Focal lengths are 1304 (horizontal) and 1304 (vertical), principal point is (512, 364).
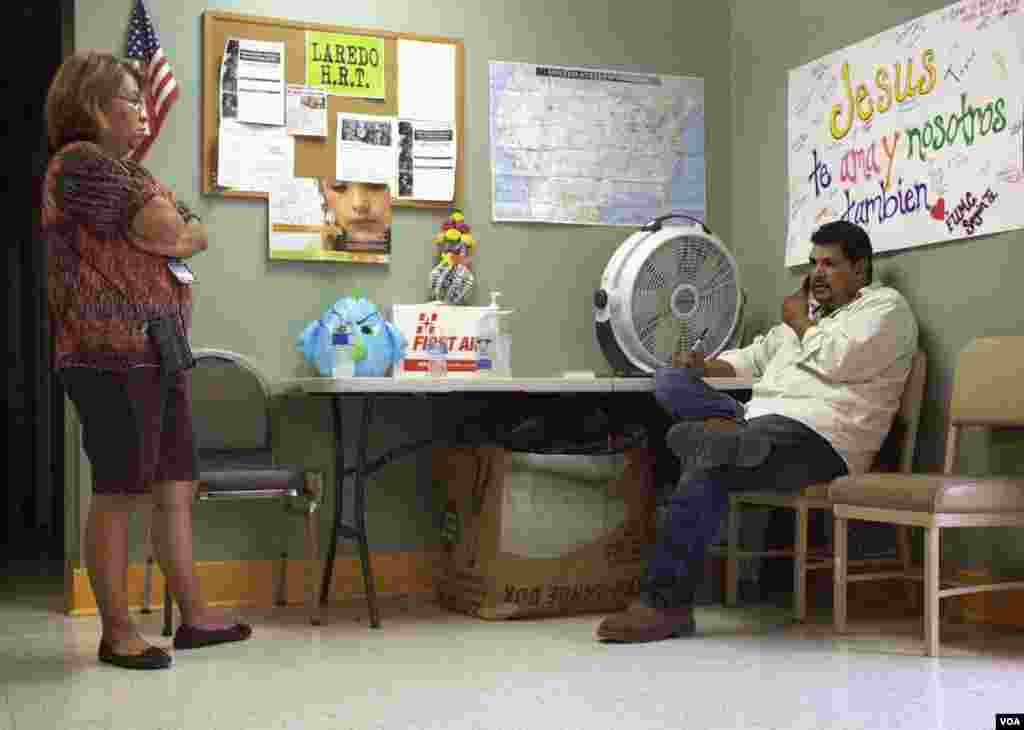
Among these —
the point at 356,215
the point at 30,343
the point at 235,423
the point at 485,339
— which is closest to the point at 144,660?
the point at 235,423

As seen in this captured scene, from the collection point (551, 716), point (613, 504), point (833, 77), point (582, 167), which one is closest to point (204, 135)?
point (582, 167)

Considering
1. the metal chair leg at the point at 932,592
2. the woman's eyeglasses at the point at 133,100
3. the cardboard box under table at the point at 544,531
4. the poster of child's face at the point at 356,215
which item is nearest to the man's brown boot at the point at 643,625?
the cardboard box under table at the point at 544,531

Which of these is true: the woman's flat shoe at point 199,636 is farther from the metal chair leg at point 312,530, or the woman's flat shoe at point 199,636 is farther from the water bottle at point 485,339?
the water bottle at point 485,339

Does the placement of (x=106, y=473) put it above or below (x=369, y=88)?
below

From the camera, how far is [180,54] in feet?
Answer: 13.7

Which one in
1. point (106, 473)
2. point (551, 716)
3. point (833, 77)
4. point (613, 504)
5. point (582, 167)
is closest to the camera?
point (551, 716)

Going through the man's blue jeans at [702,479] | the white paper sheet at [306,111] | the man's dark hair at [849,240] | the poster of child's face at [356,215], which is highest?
the white paper sheet at [306,111]

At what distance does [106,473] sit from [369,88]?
1776 millimetres

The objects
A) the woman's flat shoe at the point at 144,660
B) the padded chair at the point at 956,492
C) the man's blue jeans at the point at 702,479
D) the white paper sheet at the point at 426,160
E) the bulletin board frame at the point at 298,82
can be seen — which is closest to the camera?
the woman's flat shoe at the point at 144,660

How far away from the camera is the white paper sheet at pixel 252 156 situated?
13.8 feet

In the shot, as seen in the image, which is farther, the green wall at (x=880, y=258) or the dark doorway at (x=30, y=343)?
the dark doorway at (x=30, y=343)

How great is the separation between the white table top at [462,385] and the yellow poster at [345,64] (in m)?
1.04

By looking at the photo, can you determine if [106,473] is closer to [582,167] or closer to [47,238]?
[47,238]

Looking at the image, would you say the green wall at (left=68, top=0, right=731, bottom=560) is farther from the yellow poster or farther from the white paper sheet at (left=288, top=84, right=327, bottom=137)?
the white paper sheet at (left=288, top=84, right=327, bottom=137)
